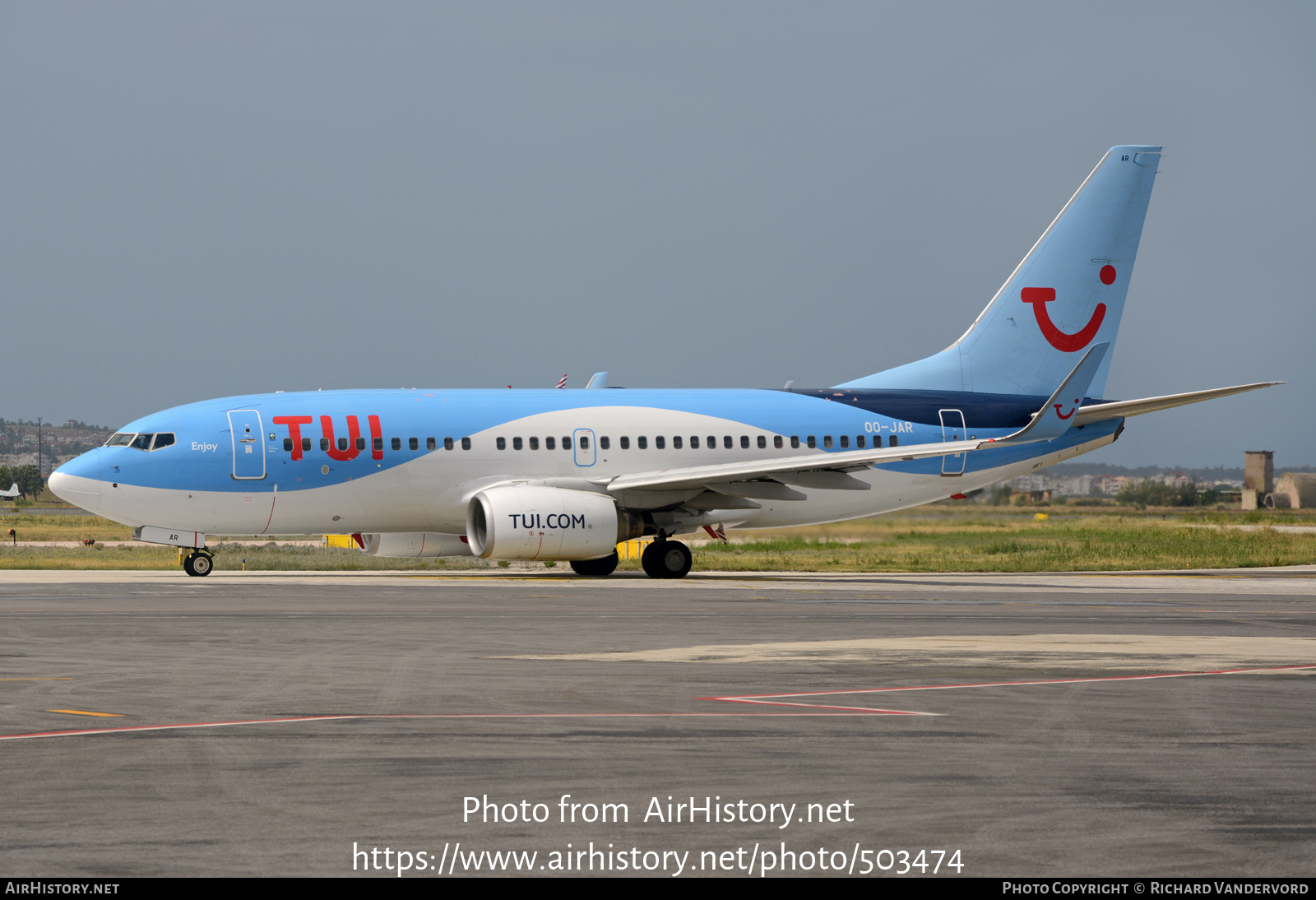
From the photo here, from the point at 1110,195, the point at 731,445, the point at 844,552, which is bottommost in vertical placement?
the point at 844,552

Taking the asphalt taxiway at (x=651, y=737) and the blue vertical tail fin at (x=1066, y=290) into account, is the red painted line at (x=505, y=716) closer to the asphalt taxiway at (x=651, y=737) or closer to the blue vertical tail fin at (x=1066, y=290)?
the asphalt taxiway at (x=651, y=737)

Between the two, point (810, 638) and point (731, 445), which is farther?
point (731, 445)

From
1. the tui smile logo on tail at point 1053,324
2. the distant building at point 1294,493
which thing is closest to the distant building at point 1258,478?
the distant building at point 1294,493

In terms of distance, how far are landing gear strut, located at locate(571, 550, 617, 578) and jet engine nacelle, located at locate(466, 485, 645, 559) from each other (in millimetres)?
2632

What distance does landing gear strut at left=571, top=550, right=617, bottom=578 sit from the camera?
34344mm

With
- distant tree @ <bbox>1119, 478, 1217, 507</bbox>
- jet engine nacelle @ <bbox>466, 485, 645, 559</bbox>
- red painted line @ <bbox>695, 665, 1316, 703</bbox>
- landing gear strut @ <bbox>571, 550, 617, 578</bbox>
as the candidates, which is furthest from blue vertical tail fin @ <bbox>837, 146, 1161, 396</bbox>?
distant tree @ <bbox>1119, 478, 1217, 507</bbox>

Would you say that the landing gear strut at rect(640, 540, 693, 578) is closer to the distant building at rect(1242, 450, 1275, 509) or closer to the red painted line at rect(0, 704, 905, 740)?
the red painted line at rect(0, 704, 905, 740)

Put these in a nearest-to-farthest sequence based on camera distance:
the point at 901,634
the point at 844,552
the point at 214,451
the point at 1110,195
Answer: the point at 901,634 → the point at 214,451 → the point at 1110,195 → the point at 844,552

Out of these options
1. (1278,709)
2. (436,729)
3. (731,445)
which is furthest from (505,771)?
(731,445)

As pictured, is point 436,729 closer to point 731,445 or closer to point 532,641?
point 532,641

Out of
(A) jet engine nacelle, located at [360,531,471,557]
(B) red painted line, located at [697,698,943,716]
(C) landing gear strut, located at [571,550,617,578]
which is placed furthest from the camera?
(C) landing gear strut, located at [571,550,617,578]

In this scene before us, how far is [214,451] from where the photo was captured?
30.7 metres

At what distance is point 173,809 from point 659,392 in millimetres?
27128

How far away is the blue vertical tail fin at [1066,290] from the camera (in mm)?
36938
